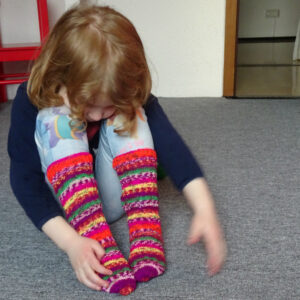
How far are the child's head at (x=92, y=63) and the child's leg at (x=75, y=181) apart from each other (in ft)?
0.15

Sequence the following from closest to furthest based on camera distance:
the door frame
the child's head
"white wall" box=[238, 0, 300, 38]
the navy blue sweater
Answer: the child's head, the navy blue sweater, the door frame, "white wall" box=[238, 0, 300, 38]

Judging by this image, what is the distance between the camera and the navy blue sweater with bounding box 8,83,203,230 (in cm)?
75

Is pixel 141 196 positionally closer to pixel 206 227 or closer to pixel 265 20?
pixel 206 227

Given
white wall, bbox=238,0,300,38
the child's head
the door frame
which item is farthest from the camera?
white wall, bbox=238,0,300,38

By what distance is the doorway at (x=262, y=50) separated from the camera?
77.4 inches

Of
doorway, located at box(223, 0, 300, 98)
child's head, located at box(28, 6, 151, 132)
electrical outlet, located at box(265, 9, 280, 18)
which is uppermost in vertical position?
child's head, located at box(28, 6, 151, 132)

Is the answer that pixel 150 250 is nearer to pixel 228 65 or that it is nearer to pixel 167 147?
pixel 167 147

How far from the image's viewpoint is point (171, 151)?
2.60 feet

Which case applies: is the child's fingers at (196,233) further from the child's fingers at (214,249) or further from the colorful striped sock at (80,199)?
the colorful striped sock at (80,199)

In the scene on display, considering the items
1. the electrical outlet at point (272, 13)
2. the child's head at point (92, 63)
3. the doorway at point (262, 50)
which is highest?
the child's head at point (92, 63)

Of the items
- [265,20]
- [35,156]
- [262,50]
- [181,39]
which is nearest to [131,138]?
[35,156]

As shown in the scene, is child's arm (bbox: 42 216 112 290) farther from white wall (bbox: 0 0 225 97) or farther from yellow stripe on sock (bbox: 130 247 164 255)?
white wall (bbox: 0 0 225 97)

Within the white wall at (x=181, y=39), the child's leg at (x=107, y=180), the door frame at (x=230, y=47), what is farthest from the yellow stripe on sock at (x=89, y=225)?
the door frame at (x=230, y=47)

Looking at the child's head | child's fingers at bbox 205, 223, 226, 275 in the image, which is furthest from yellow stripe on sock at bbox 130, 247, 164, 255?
the child's head
